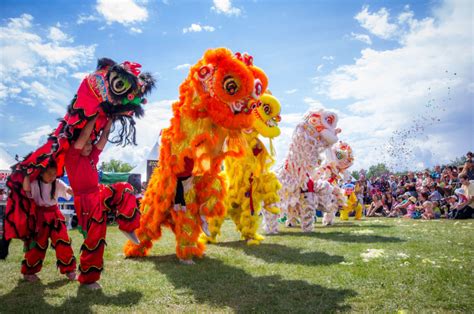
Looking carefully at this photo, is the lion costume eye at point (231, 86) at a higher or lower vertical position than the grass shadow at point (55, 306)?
higher

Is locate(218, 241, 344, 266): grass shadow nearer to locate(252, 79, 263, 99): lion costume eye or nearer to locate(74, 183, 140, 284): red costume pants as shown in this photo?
locate(74, 183, 140, 284): red costume pants

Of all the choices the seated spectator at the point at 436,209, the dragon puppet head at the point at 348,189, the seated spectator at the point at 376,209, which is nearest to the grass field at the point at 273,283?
the dragon puppet head at the point at 348,189

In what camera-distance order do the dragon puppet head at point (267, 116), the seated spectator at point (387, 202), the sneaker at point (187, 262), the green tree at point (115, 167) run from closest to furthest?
the sneaker at point (187, 262) < the dragon puppet head at point (267, 116) < the seated spectator at point (387, 202) < the green tree at point (115, 167)

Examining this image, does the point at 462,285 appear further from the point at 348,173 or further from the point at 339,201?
the point at 348,173

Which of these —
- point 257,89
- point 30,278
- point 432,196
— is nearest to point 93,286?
point 30,278

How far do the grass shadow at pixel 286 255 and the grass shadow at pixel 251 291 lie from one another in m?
0.76

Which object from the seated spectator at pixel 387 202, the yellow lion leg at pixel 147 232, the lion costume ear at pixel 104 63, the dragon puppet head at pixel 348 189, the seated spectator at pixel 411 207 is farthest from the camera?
the seated spectator at pixel 387 202

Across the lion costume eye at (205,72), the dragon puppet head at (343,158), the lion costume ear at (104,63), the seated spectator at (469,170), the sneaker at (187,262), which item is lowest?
the sneaker at (187,262)

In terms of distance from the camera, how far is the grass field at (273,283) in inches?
112

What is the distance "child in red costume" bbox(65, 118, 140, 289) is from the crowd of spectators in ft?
32.6

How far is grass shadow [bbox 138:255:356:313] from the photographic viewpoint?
2.80 m

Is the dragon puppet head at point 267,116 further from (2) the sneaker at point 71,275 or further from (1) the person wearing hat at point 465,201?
(1) the person wearing hat at point 465,201

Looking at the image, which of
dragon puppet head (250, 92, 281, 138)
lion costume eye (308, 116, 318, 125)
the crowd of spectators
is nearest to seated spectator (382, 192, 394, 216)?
the crowd of spectators

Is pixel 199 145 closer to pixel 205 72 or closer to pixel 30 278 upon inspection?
pixel 205 72
